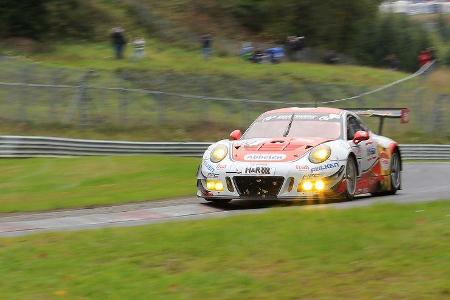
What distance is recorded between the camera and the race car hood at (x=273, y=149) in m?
12.0

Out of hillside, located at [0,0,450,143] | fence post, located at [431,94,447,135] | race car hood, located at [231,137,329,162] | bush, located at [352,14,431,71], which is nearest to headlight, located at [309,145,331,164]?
race car hood, located at [231,137,329,162]

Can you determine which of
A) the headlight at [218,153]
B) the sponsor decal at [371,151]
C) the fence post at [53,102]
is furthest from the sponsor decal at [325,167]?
the fence post at [53,102]

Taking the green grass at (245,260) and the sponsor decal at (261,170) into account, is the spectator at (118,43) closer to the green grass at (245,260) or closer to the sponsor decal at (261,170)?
the sponsor decal at (261,170)

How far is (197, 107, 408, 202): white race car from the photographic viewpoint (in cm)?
1188

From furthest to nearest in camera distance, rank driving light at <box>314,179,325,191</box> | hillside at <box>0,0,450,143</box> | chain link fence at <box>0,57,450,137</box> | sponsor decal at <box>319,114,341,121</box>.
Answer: hillside at <box>0,0,450,143</box> < chain link fence at <box>0,57,450,137</box> < sponsor decal at <box>319,114,341,121</box> < driving light at <box>314,179,325,191</box>

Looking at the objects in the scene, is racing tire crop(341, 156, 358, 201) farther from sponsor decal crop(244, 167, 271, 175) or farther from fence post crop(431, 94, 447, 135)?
fence post crop(431, 94, 447, 135)

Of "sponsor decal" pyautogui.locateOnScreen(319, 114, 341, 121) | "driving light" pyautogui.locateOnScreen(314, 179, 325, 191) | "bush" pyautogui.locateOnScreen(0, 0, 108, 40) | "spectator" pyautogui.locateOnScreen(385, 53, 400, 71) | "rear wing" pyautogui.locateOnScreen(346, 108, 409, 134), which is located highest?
"bush" pyautogui.locateOnScreen(0, 0, 108, 40)

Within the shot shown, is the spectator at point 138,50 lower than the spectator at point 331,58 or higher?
higher

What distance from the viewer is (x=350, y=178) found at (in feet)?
41.4

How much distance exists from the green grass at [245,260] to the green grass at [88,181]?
5.74 meters

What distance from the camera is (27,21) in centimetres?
4219

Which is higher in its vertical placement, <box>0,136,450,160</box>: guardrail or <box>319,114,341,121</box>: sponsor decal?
<box>319,114,341,121</box>: sponsor decal

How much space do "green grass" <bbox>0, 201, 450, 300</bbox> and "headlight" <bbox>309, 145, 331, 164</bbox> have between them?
3375 mm

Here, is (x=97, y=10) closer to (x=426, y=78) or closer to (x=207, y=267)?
(x=426, y=78)
